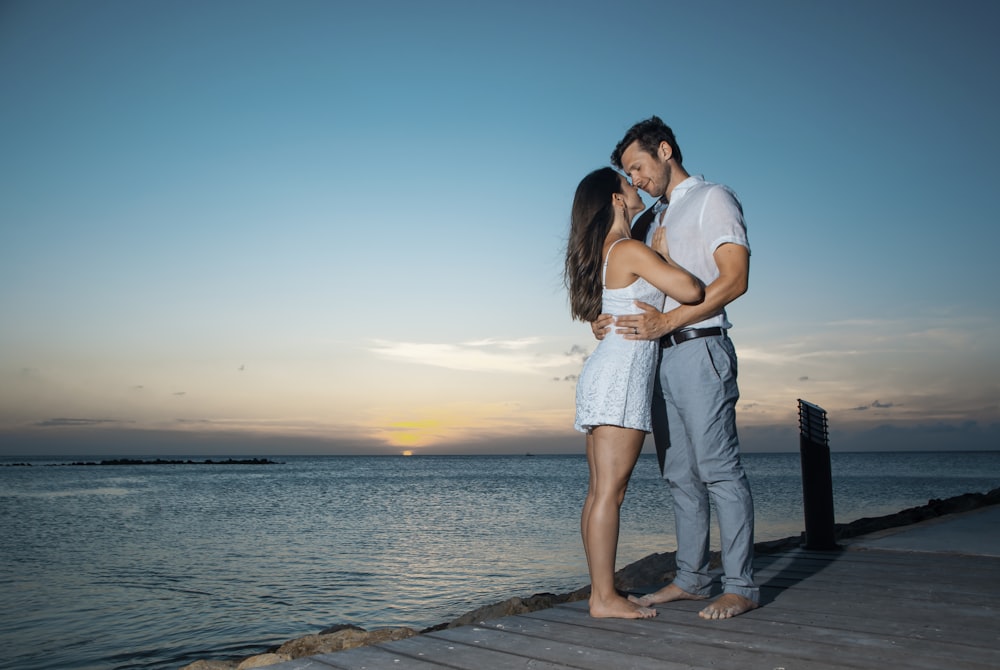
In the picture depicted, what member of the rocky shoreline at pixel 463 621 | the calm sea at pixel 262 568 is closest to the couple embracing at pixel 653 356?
the rocky shoreline at pixel 463 621

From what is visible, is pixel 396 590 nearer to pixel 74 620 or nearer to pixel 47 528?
pixel 74 620

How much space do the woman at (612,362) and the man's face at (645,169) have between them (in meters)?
0.17

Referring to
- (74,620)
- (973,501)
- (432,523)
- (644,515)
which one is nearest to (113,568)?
(74,620)

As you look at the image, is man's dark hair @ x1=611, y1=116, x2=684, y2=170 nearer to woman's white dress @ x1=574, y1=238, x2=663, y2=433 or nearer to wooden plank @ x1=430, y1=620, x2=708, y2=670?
woman's white dress @ x1=574, y1=238, x2=663, y2=433

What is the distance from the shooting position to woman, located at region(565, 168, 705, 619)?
2820 mm

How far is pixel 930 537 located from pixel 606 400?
146 inches

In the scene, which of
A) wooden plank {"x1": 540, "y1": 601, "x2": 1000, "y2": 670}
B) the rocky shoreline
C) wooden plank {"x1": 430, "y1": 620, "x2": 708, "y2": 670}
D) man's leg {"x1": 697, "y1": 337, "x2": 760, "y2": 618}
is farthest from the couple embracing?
the rocky shoreline

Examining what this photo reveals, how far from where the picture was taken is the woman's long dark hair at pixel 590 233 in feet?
9.59

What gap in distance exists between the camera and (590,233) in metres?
2.92

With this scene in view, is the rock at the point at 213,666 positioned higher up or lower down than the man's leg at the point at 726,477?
lower down

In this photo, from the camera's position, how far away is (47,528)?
59.1ft

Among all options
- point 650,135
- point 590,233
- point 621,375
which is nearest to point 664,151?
point 650,135

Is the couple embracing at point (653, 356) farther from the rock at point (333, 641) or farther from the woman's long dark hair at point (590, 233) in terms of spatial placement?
the rock at point (333, 641)

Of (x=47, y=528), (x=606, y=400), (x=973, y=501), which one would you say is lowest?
(x=47, y=528)
